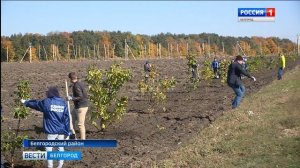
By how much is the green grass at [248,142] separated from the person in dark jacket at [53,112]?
185cm

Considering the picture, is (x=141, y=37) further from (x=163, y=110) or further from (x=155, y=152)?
(x=155, y=152)

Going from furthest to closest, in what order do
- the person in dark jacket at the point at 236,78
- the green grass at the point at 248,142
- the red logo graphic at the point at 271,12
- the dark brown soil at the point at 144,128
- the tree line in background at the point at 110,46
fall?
the tree line in background at the point at 110,46 → the person in dark jacket at the point at 236,78 → the red logo graphic at the point at 271,12 → the dark brown soil at the point at 144,128 → the green grass at the point at 248,142

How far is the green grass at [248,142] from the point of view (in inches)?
316

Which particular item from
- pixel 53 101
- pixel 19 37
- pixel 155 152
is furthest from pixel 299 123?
pixel 19 37

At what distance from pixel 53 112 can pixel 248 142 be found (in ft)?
13.2

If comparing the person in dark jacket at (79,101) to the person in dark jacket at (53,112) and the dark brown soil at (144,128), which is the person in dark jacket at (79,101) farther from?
the person in dark jacket at (53,112)

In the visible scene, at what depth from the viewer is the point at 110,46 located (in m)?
70.2

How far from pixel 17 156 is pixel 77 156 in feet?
12.6
